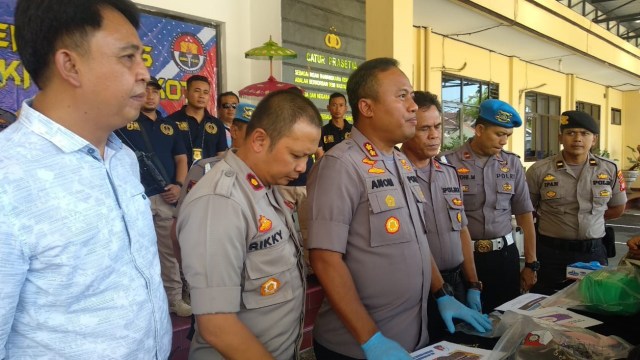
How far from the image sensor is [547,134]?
11.9 metres

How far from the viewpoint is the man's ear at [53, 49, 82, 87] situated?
0.83m

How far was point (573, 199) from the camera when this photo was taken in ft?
9.43

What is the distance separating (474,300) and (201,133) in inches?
93.9

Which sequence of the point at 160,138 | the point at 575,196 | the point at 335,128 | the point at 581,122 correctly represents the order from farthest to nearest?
1. the point at 335,128
2. the point at 160,138
3. the point at 575,196
4. the point at 581,122

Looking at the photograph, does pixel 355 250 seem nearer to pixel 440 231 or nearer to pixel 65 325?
pixel 440 231

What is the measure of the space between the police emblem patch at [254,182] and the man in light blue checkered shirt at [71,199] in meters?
0.33

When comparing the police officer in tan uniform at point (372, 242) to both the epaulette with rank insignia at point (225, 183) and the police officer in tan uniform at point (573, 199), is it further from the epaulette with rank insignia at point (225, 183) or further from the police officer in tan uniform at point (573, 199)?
the police officer in tan uniform at point (573, 199)

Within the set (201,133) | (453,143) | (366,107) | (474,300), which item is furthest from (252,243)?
(453,143)

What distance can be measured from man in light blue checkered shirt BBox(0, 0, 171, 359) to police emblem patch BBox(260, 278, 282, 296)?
0.29 meters

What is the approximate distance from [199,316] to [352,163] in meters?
0.70

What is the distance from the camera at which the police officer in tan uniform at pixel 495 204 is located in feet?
8.06

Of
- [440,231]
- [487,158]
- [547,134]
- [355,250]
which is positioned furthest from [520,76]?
[355,250]

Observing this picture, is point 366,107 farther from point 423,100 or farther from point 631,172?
point 631,172

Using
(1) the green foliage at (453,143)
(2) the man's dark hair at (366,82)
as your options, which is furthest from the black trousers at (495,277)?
(1) the green foliage at (453,143)
